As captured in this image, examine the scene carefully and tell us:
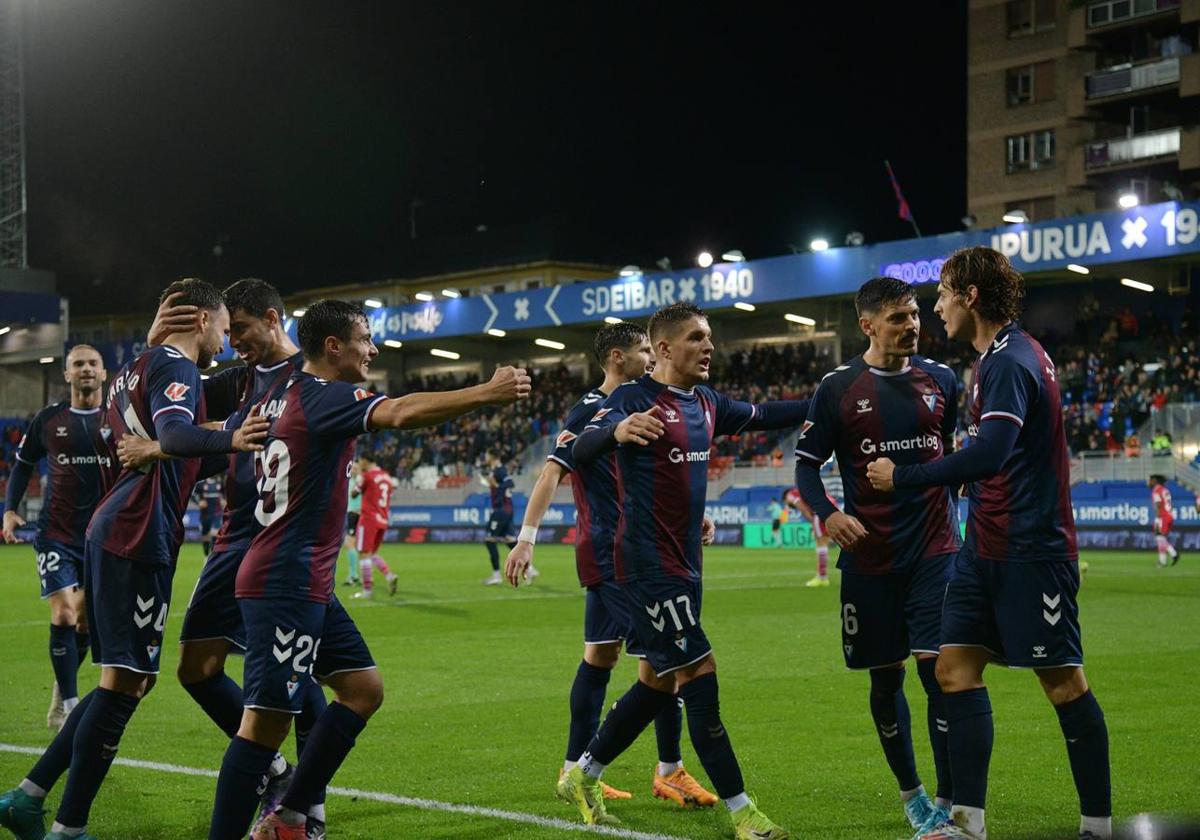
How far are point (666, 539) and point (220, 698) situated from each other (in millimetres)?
2317

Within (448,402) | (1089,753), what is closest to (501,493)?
(1089,753)

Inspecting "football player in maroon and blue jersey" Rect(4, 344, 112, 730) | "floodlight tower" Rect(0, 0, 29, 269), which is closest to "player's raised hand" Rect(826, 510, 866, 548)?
"football player in maroon and blue jersey" Rect(4, 344, 112, 730)

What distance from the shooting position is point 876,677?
6.98 meters

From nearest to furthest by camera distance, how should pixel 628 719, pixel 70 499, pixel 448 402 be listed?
pixel 448 402 < pixel 628 719 < pixel 70 499

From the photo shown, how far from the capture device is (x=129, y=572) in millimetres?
6695

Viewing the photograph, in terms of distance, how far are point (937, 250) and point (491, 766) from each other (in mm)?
32779

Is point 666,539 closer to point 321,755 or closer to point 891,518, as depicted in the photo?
point 891,518

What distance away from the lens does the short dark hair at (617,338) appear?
8.55 meters

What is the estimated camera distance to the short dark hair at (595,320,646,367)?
28.1ft

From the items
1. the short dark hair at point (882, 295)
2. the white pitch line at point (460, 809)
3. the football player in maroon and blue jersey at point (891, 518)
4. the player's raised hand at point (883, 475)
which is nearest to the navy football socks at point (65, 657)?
the white pitch line at point (460, 809)

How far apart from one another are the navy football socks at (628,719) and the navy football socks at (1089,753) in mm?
2014

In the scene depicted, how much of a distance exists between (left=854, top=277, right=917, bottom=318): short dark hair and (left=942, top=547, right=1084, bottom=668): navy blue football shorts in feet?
4.59

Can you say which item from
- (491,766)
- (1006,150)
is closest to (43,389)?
(1006,150)

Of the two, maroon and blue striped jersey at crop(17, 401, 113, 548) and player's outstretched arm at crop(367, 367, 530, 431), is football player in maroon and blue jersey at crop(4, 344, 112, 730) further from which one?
player's outstretched arm at crop(367, 367, 530, 431)
